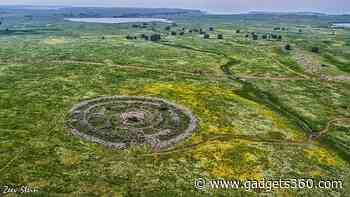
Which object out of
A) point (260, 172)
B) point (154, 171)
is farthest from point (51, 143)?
point (260, 172)

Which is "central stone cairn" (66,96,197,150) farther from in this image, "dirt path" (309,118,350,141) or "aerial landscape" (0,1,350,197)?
"dirt path" (309,118,350,141)

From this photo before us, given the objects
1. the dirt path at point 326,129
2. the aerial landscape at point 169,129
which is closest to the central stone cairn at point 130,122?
the aerial landscape at point 169,129

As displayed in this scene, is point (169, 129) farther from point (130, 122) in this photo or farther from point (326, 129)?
point (326, 129)

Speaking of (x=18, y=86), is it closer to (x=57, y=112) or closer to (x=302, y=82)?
(x=57, y=112)

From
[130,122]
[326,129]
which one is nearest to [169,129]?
[130,122]

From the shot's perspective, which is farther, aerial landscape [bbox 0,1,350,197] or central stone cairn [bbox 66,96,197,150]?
central stone cairn [bbox 66,96,197,150]

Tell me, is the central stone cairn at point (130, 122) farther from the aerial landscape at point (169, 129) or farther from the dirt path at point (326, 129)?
the dirt path at point (326, 129)

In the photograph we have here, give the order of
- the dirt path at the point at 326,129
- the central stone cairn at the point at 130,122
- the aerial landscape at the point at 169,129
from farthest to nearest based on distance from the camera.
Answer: the dirt path at the point at 326,129, the central stone cairn at the point at 130,122, the aerial landscape at the point at 169,129

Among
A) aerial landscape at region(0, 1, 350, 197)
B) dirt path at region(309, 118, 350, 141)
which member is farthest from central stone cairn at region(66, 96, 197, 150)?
dirt path at region(309, 118, 350, 141)

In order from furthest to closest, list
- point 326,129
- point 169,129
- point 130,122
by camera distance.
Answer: point 326,129 → point 130,122 → point 169,129
